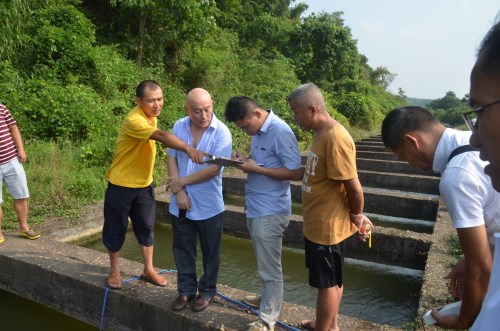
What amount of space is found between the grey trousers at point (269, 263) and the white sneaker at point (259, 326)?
3 cm

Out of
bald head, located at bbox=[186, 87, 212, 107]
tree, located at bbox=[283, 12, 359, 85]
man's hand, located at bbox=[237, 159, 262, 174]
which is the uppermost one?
tree, located at bbox=[283, 12, 359, 85]

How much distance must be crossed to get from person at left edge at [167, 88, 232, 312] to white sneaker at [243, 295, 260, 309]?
30 centimetres

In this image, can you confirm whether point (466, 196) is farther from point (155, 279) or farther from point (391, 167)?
point (391, 167)

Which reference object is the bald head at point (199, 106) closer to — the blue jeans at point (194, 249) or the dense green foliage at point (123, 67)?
the blue jeans at point (194, 249)

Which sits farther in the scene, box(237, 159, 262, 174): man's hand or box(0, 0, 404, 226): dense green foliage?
box(0, 0, 404, 226): dense green foliage

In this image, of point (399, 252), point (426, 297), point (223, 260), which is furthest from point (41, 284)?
point (399, 252)

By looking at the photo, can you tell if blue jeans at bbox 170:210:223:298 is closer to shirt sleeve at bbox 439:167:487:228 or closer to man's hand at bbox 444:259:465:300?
man's hand at bbox 444:259:465:300

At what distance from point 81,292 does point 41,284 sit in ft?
1.79

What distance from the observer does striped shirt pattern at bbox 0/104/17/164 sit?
13.7 ft

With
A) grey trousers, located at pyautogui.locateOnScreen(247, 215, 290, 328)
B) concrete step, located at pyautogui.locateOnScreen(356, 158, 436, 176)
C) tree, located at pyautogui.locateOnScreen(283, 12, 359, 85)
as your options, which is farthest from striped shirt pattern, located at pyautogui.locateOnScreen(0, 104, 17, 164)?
tree, located at pyautogui.locateOnScreen(283, 12, 359, 85)

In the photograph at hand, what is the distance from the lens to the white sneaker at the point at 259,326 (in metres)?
2.68

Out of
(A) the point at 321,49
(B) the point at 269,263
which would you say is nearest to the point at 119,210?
(B) the point at 269,263

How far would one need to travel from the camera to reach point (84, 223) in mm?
5293

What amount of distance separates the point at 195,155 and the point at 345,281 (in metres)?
2.98
